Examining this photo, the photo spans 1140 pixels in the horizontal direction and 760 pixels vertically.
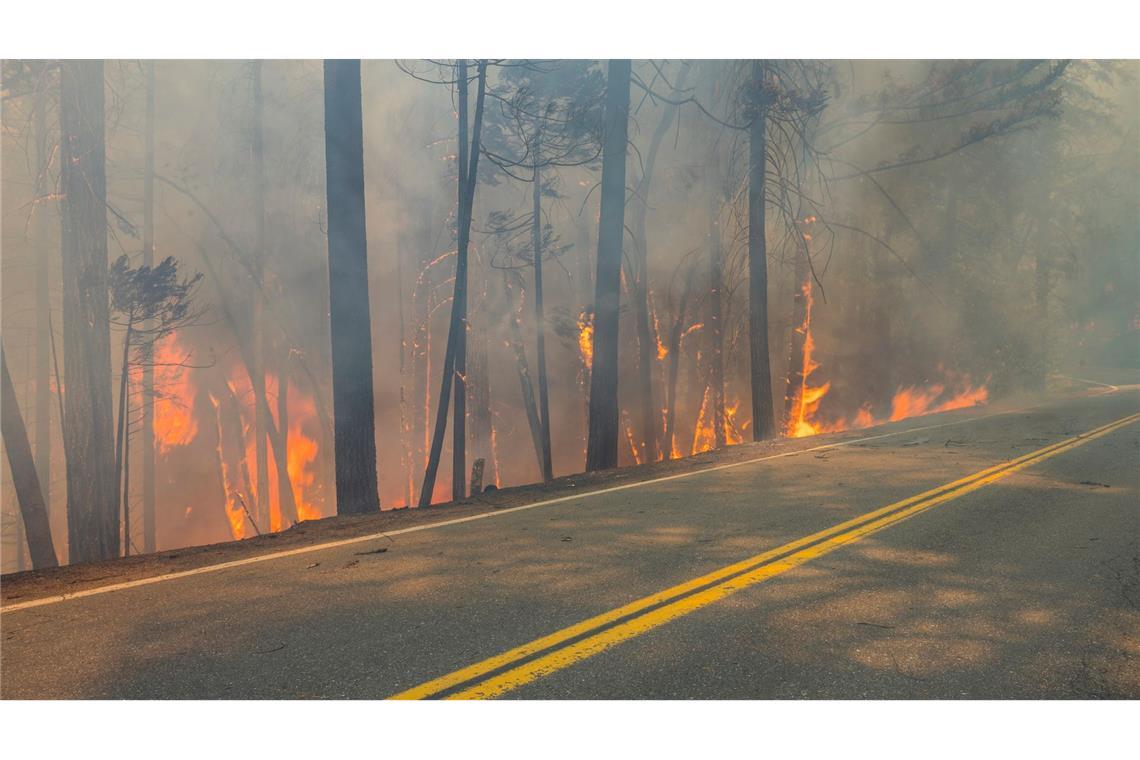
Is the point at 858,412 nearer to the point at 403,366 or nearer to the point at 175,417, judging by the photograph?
the point at 403,366

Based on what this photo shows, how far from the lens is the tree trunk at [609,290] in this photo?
1528 cm

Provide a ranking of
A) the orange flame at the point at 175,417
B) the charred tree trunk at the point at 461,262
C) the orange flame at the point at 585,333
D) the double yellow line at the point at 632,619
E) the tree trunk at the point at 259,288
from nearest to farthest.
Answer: the double yellow line at the point at 632,619 → the charred tree trunk at the point at 461,262 → the tree trunk at the point at 259,288 → the orange flame at the point at 585,333 → the orange flame at the point at 175,417

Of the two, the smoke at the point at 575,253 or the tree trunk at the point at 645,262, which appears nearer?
the tree trunk at the point at 645,262

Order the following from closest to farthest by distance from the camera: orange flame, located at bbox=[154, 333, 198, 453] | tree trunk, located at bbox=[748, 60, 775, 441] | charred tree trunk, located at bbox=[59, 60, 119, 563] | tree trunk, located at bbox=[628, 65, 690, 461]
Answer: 1. charred tree trunk, located at bbox=[59, 60, 119, 563]
2. tree trunk, located at bbox=[748, 60, 775, 441]
3. tree trunk, located at bbox=[628, 65, 690, 461]
4. orange flame, located at bbox=[154, 333, 198, 453]

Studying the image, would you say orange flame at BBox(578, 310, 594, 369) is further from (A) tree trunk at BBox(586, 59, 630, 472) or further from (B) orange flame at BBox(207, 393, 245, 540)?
(B) orange flame at BBox(207, 393, 245, 540)

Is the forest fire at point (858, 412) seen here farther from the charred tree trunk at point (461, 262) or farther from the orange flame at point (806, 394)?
the charred tree trunk at point (461, 262)

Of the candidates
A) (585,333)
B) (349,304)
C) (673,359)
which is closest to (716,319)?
(673,359)

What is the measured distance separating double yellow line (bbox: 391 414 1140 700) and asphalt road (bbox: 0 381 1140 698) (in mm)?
17

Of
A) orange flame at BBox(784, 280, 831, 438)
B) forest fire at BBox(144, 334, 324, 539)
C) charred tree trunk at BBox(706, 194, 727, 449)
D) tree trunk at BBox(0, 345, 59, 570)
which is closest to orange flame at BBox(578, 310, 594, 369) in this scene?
charred tree trunk at BBox(706, 194, 727, 449)

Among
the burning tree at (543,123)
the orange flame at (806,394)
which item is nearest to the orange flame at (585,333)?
the burning tree at (543,123)

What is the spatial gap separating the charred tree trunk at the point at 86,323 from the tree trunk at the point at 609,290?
28.6 ft

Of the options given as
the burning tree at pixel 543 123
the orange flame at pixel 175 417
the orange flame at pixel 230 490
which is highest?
the burning tree at pixel 543 123

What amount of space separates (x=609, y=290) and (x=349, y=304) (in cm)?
550

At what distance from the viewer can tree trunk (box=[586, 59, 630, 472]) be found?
15.3m
